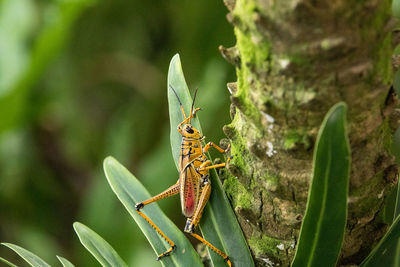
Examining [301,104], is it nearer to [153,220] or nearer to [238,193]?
[238,193]

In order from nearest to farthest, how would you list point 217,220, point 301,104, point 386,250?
point 301,104 < point 386,250 < point 217,220

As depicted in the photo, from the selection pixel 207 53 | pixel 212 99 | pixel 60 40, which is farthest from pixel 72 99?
pixel 212 99

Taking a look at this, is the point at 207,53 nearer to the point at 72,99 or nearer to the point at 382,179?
the point at 72,99

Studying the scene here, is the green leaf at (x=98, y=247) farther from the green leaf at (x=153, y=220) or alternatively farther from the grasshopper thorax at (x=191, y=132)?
the grasshopper thorax at (x=191, y=132)

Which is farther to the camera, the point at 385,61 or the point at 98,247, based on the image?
the point at 98,247

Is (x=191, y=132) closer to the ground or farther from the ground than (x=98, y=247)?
farther from the ground

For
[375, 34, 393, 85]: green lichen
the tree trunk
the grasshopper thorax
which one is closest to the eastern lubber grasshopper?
the grasshopper thorax

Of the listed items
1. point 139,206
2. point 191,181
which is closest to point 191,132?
point 191,181
